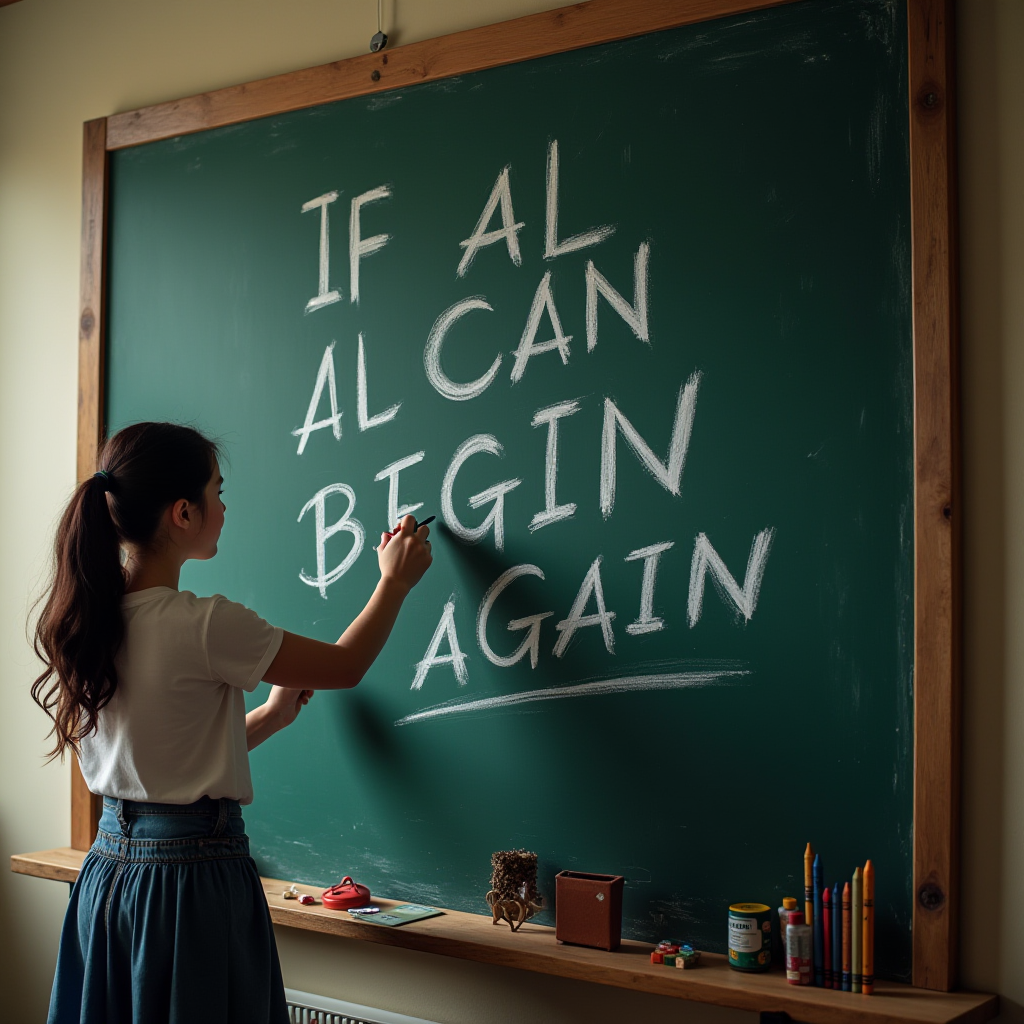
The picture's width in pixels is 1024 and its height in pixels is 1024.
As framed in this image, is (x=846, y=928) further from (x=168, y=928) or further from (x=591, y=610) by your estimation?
(x=168, y=928)

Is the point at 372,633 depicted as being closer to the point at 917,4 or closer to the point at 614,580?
the point at 614,580

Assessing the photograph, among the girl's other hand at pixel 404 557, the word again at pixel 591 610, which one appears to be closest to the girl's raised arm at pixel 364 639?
the girl's other hand at pixel 404 557

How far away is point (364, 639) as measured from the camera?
67.6 inches

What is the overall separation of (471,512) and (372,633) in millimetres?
303

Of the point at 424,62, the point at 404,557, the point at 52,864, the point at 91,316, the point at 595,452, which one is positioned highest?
the point at 424,62

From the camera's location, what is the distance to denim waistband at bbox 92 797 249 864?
1565 millimetres

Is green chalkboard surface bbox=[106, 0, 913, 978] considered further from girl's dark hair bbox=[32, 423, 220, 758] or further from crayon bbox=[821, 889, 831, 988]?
Result: girl's dark hair bbox=[32, 423, 220, 758]

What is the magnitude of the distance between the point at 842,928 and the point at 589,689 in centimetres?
51

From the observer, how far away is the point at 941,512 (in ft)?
4.96

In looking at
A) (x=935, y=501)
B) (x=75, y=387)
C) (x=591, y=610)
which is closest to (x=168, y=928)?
(x=591, y=610)

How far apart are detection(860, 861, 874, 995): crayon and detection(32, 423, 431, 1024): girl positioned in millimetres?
823

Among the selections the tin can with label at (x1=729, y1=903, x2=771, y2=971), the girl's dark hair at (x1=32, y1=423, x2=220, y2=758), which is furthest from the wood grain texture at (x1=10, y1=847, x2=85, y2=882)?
the tin can with label at (x1=729, y1=903, x2=771, y2=971)

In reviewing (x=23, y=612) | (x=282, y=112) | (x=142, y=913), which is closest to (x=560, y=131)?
(x=282, y=112)

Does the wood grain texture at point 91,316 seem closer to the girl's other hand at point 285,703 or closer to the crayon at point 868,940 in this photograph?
the girl's other hand at point 285,703
